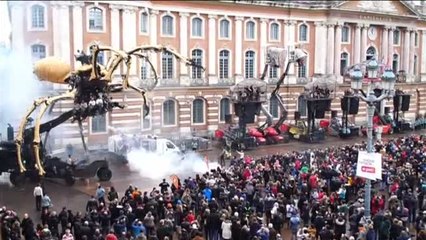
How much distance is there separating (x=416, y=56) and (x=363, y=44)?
33.5ft

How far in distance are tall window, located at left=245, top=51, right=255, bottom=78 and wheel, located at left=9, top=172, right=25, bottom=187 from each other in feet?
94.7

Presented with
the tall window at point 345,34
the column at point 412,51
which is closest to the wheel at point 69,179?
the tall window at point 345,34

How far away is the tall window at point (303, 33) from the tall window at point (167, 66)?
1463 cm

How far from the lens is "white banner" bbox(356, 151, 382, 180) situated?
21734 mm

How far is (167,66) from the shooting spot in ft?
164

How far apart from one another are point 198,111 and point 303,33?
1403 cm

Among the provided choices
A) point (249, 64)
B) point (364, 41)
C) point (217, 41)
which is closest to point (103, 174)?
point (217, 41)

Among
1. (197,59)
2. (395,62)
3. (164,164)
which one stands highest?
(197,59)

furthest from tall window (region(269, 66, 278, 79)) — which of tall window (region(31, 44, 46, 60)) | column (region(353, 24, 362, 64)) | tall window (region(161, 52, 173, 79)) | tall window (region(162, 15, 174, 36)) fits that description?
tall window (region(31, 44, 46, 60))

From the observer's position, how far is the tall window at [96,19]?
141 feet

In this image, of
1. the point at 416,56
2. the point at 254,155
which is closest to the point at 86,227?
the point at 254,155

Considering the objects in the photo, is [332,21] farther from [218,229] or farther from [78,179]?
[218,229]

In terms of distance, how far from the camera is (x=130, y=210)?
21.9 meters

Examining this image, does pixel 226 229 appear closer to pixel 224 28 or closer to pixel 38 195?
pixel 38 195
